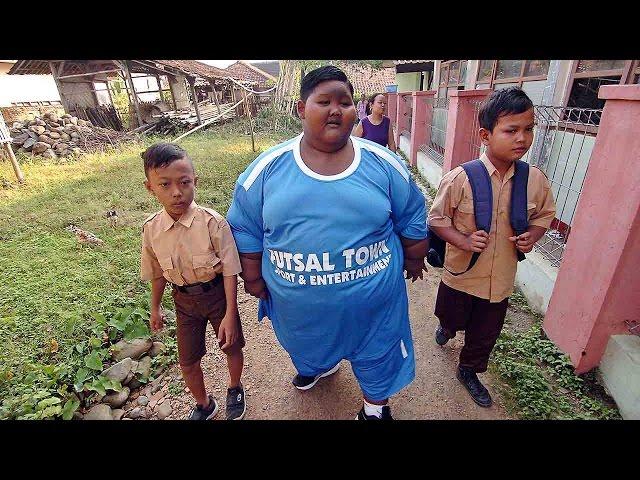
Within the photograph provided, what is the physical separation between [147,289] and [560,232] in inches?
169

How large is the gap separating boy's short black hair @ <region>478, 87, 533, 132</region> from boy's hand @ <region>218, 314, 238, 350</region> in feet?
5.72

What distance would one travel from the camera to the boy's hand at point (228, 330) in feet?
6.65

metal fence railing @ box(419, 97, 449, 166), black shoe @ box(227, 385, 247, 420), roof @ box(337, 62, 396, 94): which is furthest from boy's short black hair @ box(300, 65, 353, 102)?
roof @ box(337, 62, 396, 94)

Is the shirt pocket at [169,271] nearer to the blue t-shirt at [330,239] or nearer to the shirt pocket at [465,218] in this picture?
the blue t-shirt at [330,239]

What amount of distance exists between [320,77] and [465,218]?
1.17 m

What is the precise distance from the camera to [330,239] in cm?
157

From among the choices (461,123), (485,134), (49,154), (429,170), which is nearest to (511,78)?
(461,123)

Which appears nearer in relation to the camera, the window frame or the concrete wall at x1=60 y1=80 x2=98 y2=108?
the window frame

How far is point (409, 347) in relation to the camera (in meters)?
2.03

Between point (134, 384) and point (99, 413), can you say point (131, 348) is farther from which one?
point (99, 413)

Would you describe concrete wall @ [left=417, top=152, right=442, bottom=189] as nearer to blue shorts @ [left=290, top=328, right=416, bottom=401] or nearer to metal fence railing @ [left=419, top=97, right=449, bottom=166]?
metal fence railing @ [left=419, top=97, right=449, bottom=166]

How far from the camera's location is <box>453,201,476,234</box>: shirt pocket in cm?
207

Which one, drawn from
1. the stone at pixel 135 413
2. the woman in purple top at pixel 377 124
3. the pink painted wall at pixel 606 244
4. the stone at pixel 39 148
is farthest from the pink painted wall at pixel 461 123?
the stone at pixel 39 148

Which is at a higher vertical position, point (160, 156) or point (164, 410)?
point (160, 156)
